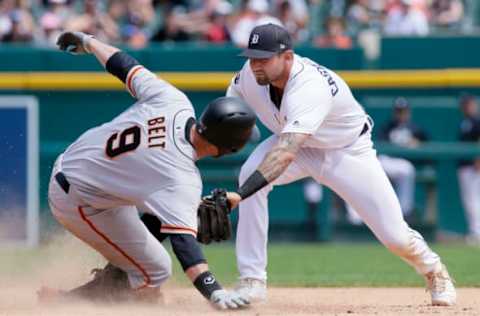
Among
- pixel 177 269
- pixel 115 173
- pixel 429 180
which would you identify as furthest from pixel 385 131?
pixel 115 173

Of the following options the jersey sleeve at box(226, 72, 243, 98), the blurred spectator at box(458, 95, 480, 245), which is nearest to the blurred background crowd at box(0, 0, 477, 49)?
the blurred spectator at box(458, 95, 480, 245)

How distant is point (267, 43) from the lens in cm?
668

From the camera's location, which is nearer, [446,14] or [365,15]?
[446,14]

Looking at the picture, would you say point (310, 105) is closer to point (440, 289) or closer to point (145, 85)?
point (145, 85)

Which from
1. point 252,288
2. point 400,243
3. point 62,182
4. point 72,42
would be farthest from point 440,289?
point 72,42

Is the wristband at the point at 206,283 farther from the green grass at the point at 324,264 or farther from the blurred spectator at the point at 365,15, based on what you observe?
the blurred spectator at the point at 365,15

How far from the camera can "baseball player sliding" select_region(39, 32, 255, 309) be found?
589 centimetres

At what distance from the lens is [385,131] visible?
13.6 m

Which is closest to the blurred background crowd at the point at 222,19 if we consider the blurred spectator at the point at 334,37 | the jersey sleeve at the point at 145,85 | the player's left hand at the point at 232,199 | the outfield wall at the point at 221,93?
the blurred spectator at the point at 334,37

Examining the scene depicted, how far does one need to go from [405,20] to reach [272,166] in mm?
8800

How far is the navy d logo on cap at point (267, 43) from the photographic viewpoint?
6660 mm

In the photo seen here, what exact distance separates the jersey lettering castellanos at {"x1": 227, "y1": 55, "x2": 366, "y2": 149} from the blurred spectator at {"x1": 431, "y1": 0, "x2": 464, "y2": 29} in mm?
8255

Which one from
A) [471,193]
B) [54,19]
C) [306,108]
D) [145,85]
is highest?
[145,85]

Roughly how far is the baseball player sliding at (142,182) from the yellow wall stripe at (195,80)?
620cm
